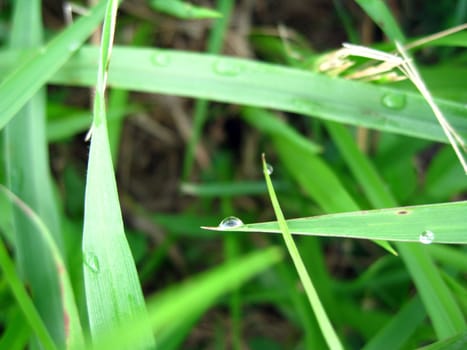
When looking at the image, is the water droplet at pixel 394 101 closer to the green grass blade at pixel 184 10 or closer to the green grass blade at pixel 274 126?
the green grass blade at pixel 274 126

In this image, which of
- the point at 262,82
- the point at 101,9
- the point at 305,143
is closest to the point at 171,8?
the point at 101,9

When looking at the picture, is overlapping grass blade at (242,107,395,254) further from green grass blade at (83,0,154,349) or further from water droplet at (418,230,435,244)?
green grass blade at (83,0,154,349)

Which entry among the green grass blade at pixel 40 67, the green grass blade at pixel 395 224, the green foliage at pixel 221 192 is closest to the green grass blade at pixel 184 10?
the green foliage at pixel 221 192

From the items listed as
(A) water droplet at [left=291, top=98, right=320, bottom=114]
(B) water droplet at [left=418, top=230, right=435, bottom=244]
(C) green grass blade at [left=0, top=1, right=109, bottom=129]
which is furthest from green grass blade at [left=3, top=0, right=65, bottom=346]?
(B) water droplet at [left=418, top=230, right=435, bottom=244]

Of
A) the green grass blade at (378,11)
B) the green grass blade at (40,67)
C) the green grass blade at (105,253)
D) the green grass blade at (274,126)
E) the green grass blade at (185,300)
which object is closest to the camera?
the green grass blade at (185,300)

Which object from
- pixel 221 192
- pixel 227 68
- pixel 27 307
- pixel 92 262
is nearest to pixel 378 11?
pixel 227 68

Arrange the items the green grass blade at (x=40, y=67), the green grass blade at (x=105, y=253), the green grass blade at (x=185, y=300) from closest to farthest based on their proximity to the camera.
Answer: the green grass blade at (x=185, y=300) → the green grass blade at (x=105, y=253) → the green grass blade at (x=40, y=67)
